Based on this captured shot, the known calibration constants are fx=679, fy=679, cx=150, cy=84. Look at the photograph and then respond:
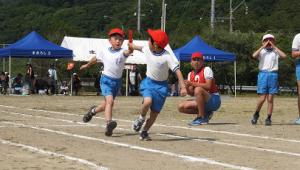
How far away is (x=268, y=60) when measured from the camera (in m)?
13.9

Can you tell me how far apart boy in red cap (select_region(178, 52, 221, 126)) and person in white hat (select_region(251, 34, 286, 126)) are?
0.90 meters

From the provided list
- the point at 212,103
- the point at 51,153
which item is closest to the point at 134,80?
the point at 212,103

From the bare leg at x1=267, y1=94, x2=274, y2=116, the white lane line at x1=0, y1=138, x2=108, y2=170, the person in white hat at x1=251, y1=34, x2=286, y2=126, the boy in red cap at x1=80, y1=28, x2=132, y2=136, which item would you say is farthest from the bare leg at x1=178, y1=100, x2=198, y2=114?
the white lane line at x1=0, y1=138, x2=108, y2=170

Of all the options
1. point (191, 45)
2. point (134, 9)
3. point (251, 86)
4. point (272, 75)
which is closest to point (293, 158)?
point (272, 75)

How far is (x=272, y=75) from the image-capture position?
1379 cm

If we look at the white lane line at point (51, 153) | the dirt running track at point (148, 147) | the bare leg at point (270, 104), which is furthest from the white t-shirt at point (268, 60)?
the white lane line at point (51, 153)

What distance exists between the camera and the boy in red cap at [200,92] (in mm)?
13406

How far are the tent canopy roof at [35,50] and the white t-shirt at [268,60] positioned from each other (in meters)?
18.7

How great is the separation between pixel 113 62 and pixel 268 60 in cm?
404

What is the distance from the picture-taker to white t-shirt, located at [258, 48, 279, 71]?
13852mm

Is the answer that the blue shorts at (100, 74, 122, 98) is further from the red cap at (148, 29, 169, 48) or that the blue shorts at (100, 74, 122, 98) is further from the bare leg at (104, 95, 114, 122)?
the red cap at (148, 29, 169, 48)

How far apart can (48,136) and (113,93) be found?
4.60 ft

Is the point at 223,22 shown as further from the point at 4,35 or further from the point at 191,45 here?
the point at 191,45

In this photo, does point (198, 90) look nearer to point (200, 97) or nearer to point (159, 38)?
point (200, 97)
